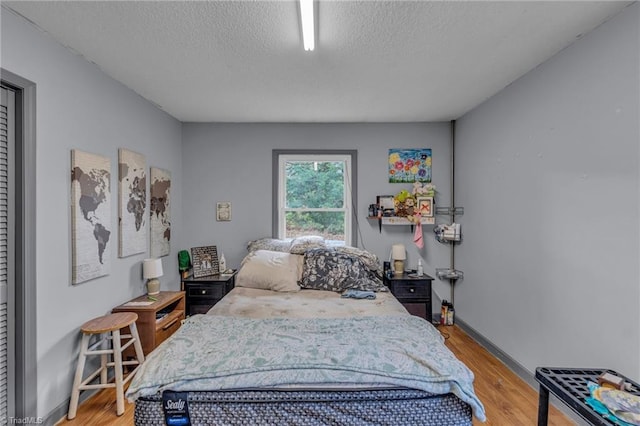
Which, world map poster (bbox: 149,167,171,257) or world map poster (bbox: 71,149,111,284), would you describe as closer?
world map poster (bbox: 71,149,111,284)

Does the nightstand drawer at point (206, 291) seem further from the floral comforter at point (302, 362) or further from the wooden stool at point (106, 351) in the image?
the floral comforter at point (302, 362)

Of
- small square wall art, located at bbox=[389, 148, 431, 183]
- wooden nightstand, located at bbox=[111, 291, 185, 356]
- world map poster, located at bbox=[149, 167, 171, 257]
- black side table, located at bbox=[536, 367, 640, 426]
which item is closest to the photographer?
black side table, located at bbox=[536, 367, 640, 426]

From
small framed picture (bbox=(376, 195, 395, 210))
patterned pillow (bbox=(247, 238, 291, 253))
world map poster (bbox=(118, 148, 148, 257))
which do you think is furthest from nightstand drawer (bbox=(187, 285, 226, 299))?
small framed picture (bbox=(376, 195, 395, 210))

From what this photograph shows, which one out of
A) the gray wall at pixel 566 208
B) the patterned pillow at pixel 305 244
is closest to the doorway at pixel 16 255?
the patterned pillow at pixel 305 244

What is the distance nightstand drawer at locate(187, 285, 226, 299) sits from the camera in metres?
3.29

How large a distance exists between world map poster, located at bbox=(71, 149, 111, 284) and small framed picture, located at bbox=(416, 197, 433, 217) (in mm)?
3216

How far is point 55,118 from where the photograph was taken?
6.51 feet

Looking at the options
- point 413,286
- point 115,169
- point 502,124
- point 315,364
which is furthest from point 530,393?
point 115,169

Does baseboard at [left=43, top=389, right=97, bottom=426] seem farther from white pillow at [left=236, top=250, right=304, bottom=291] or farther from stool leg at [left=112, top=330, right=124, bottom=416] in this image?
white pillow at [left=236, top=250, right=304, bottom=291]

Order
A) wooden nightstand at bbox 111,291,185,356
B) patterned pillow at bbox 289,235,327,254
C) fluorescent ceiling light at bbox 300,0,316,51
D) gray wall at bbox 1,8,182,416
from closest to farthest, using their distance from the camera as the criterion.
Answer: fluorescent ceiling light at bbox 300,0,316,51 → gray wall at bbox 1,8,182,416 → wooden nightstand at bbox 111,291,185,356 → patterned pillow at bbox 289,235,327,254

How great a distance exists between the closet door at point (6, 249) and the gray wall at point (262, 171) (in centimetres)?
207

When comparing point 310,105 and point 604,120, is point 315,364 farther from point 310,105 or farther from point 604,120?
point 310,105

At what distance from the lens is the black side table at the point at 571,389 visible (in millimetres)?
1322

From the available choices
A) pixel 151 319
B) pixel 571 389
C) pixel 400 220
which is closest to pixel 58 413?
pixel 151 319
